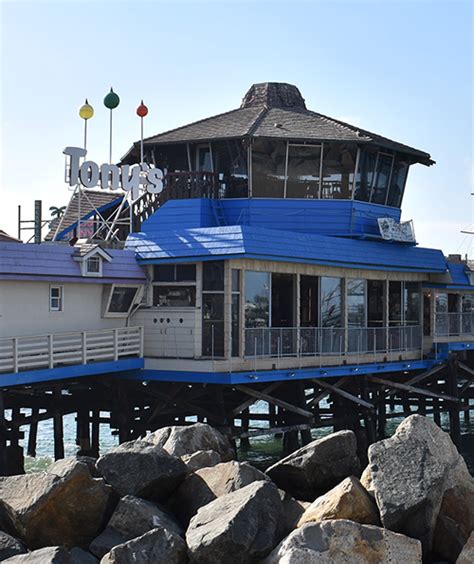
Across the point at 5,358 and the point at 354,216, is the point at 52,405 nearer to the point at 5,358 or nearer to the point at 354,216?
the point at 5,358

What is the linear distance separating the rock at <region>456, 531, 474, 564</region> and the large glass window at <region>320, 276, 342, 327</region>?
557 inches

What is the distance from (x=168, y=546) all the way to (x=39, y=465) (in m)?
18.4

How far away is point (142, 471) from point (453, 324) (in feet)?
64.5

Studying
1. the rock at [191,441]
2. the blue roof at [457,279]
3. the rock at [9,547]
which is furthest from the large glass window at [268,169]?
the rock at [9,547]

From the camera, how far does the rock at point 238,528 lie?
13.0 m

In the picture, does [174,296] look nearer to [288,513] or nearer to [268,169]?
[268,169]

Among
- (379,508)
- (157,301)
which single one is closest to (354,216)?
(157,301)

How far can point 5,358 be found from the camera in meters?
21.0

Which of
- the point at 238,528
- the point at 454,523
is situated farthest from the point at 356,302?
the point at 238,528

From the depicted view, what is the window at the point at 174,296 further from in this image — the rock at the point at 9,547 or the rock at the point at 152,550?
the rock at the point at 152,550

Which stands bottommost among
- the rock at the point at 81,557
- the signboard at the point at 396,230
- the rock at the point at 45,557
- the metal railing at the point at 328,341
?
the rock at the point at 81,557

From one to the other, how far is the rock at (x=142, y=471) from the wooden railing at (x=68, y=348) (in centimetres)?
622

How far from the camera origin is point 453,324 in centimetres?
3272

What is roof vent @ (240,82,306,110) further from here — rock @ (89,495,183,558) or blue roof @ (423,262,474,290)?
rock @ (89,495,183,558)
